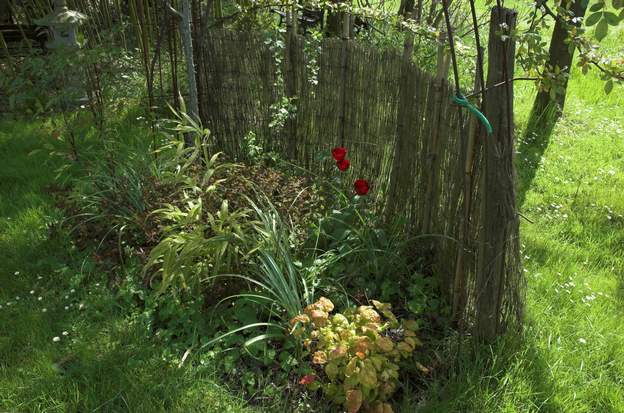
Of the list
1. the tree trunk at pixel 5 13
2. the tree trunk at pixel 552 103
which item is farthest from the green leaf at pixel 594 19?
the tree trunk at pixel 5 13

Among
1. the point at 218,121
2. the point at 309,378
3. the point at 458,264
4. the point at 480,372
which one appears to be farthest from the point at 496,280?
the point at 218,121

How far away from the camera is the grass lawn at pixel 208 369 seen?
2.10 meters

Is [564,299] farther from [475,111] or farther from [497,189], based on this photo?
[475,111]

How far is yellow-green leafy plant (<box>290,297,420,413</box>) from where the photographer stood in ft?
6.41

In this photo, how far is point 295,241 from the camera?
9.13 ft

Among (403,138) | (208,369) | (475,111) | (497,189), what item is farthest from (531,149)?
(208,369)

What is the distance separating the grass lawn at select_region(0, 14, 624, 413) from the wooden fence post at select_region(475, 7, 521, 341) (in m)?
0.15

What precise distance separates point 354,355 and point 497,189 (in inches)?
32.8

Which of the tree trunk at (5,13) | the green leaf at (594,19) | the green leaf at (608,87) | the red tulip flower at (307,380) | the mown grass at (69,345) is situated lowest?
the mown grass at (69,345)

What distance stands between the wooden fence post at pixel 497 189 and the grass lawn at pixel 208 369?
15 centimetres

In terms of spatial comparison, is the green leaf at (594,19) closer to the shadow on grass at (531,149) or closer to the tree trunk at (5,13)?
the shadow on grass at (531,149)

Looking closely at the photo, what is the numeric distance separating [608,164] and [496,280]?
2762 mm

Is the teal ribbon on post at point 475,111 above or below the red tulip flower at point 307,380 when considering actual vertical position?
above

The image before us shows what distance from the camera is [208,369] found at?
86.9 inches
